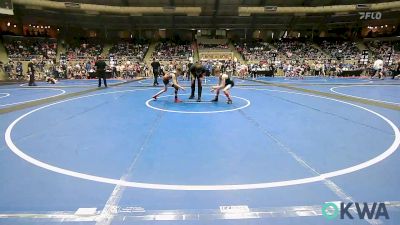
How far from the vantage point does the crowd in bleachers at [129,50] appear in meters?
37.0

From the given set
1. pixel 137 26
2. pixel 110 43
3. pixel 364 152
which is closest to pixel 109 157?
pixel 364 152

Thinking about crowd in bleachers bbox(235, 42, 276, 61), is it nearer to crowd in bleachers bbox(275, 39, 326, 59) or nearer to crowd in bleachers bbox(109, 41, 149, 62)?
crowd in bleachers bbox(275, 39, 326, 59)

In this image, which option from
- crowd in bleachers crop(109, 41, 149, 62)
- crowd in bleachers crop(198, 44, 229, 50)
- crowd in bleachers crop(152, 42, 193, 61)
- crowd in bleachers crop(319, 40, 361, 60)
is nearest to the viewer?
crowd in bleachers crop(319, 40, 361, 60)

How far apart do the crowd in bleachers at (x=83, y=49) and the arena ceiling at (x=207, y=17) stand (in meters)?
2.70

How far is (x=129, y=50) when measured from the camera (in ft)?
128

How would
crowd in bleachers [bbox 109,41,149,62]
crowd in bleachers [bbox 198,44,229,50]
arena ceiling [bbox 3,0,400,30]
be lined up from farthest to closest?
1. crowd in bleachers [bbox 198,44,229,50]
2. crowd in bleachers [bbox 109,41,149,62]
3. arena ceiling [bbox 3,0,400,30]

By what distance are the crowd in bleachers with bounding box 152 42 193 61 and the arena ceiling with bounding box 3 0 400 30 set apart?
2594 millimetres

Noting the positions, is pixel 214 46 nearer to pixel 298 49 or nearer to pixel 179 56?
pixel 179 56

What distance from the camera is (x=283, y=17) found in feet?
126

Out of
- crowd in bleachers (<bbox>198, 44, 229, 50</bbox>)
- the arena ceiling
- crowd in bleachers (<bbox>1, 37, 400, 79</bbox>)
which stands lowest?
crowd in bleachers (<bbox>1, 37, 400, 79</bbox>)

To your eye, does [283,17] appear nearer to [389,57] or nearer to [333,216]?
[389,57]

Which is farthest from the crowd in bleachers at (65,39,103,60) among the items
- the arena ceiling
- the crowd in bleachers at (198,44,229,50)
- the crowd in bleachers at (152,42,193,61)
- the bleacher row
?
the crowd in bleachers at (198,44,229,50)

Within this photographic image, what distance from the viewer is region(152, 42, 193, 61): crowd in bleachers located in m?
37.3

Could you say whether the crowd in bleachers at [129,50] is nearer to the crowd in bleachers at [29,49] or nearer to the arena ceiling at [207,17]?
the arena ceiling at [207,17]
